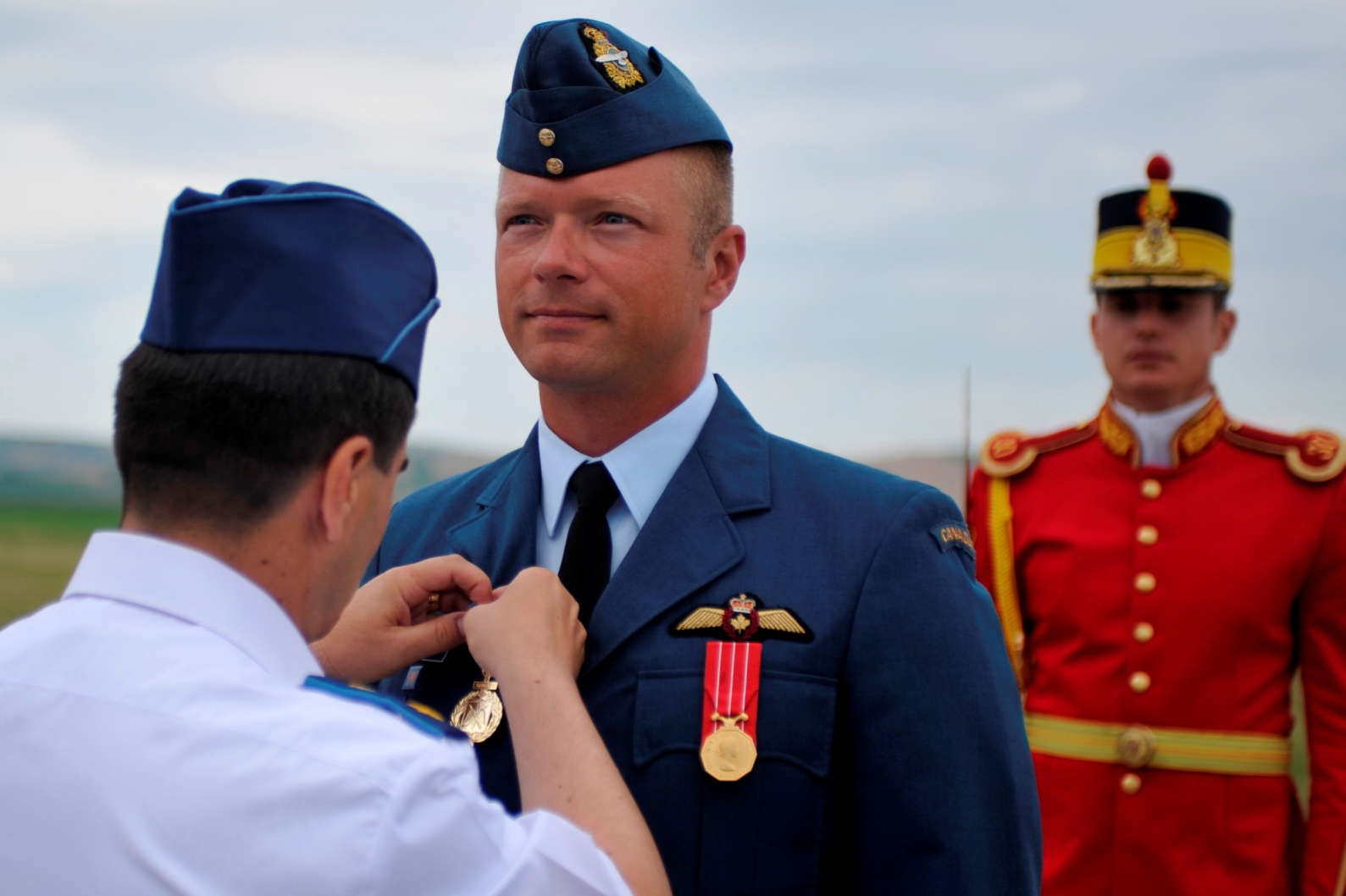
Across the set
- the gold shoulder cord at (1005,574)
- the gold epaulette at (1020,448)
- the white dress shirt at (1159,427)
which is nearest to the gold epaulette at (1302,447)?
the white dress shirt at (1159,427)

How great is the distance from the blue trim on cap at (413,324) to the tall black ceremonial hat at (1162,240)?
10.2ft

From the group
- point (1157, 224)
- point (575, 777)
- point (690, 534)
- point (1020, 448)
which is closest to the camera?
point (575, 777)

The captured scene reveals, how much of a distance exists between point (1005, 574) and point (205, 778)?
11.8 feet

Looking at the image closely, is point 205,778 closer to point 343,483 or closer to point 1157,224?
point 343,483

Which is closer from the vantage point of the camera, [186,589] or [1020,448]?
[186,589]

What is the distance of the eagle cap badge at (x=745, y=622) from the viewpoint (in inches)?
91.7

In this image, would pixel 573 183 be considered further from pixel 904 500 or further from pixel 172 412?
pixel 172 412

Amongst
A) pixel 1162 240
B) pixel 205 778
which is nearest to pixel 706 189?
pixel 205 778

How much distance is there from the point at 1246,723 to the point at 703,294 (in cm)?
245

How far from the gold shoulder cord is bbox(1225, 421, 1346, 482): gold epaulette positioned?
77cm

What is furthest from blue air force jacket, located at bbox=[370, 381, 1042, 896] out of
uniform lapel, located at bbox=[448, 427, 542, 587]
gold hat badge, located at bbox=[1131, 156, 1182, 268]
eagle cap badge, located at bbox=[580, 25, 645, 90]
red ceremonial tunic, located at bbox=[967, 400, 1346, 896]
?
gold hat badge, located at bbox=[1131, 156, 1182, 268]

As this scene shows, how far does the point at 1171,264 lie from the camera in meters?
4.50

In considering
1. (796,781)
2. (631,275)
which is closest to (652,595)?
→ (796,781)

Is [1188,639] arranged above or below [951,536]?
below
